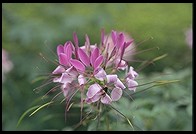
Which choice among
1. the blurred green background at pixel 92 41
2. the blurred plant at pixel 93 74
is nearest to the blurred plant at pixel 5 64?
the blurred green background at pixel 92 41

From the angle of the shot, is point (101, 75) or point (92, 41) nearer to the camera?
point (101, 75)

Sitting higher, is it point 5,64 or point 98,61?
point 98,61

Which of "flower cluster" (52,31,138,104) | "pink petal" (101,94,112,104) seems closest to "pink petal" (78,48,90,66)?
"flower cluster" (52,31,138,104)

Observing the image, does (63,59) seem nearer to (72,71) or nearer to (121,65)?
(72,71)

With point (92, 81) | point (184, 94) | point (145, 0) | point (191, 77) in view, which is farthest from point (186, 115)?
point (145, 0)

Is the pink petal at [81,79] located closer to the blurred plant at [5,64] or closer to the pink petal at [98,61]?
the pink petal at [98,61]

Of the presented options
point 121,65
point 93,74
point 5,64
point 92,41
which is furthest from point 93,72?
point 92,41

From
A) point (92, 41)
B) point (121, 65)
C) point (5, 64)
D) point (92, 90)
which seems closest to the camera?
point (92, 90)


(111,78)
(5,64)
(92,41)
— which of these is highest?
(111,78)

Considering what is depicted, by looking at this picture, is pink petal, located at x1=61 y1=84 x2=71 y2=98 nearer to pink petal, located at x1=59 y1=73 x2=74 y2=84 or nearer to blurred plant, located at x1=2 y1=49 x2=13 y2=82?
pink petal, located at x1=59 y1=73 x2=74 y2=84
